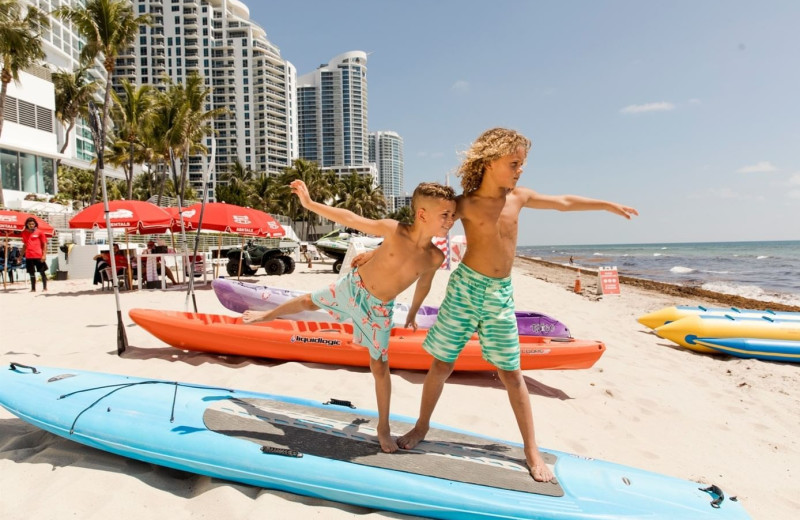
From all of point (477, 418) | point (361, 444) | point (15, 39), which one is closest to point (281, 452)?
point (361, 444)

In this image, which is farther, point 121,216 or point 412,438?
point 121,216

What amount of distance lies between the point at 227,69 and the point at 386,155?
8775 cm

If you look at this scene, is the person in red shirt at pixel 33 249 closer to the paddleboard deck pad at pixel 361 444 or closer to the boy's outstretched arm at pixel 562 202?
the paddleboard deck pad at pixel 361 444

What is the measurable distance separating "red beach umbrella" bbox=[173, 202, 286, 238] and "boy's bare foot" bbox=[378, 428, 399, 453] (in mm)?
9344

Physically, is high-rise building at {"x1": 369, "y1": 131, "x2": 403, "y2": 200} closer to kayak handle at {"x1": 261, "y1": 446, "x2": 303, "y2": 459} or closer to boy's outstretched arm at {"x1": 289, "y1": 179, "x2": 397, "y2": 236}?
boy's outstretched arm at {"x1": 289, "y1": 179, "x2": 397, "y2": 236}

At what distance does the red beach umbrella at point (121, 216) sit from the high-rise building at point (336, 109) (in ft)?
439

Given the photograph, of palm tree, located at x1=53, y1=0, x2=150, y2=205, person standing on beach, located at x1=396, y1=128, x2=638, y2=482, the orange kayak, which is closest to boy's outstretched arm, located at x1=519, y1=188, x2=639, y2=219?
person standing on beach, located at x1=396, y1=128, x2=638, y2=482

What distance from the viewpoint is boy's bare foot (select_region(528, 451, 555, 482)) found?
2.52 m

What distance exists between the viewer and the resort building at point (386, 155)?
17375 cm

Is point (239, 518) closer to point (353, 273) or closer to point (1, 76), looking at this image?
point (353, 273)

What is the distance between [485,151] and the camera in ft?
8.86

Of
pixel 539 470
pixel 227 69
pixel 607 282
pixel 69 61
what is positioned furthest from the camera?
pixel 227 69

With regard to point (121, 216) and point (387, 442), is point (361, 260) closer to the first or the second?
point (387, 442)

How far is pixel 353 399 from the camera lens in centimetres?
421
